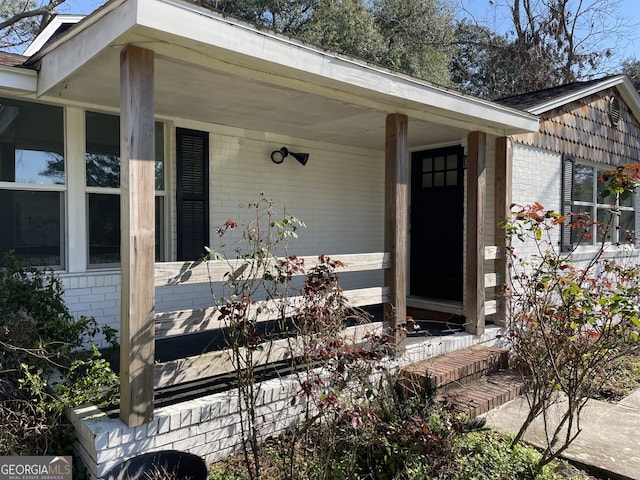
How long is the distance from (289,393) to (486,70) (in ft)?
59.5

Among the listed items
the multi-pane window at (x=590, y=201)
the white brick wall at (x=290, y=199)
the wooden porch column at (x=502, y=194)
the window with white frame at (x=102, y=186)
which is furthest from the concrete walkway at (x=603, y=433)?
the window with white frame at (x=102, y=186)

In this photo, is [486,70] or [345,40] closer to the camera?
[345,40]

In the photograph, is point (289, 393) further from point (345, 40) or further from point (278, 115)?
point (345, 40)

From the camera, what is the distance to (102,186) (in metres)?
4.44

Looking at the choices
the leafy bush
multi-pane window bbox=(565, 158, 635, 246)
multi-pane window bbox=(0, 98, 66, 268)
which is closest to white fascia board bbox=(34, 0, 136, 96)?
multi-pane window bbox=(0, 98, 66, 268)

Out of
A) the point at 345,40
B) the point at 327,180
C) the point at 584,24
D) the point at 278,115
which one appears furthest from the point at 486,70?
the point at 278,115

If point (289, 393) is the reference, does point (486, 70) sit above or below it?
above

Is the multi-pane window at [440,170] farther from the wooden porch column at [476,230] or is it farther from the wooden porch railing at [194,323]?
the wooden porch railing at [194,323]

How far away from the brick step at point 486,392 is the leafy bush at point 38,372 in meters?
2.59

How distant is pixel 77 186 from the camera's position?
4258 mm

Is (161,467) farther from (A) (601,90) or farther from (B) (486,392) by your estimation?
(A) (601,90)

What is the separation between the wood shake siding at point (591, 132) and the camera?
19.8ft

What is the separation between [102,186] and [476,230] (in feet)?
12.5

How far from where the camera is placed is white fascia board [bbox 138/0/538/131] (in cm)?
250
